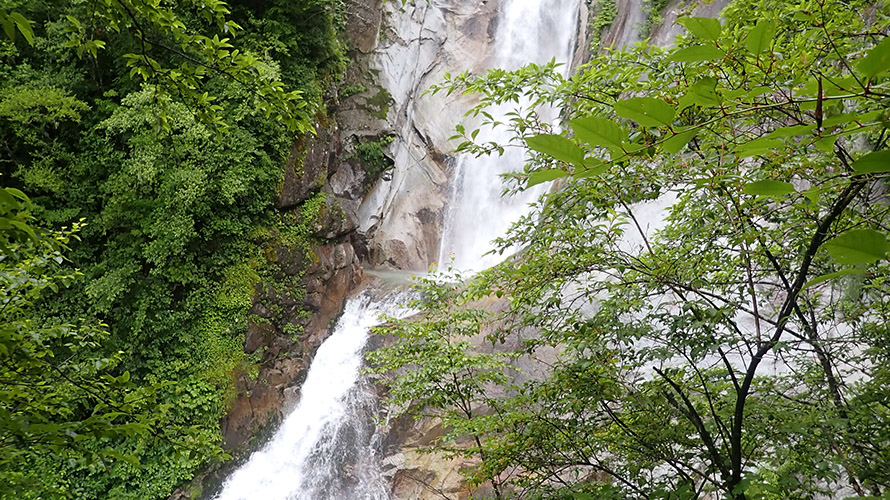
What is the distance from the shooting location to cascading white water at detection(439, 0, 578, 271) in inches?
559

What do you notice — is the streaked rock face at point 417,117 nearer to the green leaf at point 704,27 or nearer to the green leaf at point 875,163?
the green leaf at point 704,27

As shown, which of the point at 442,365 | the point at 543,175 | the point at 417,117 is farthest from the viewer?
the point at 417,117

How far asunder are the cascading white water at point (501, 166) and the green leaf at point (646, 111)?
482 inches

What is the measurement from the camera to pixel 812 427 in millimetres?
1884

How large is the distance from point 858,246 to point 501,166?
579 inches

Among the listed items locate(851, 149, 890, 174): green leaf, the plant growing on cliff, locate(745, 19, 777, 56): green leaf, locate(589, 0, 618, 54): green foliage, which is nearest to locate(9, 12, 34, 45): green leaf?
the plant growing on cliff

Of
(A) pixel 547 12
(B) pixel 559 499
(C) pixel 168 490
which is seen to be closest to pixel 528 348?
(B) pixel 559 499

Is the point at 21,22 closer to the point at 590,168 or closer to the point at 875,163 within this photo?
the point at 590,168

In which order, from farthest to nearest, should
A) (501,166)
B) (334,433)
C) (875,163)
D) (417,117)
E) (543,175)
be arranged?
1. (417,117)
2. (501,166)
3. (334,433)
4. (543,175)
5. (875,163)

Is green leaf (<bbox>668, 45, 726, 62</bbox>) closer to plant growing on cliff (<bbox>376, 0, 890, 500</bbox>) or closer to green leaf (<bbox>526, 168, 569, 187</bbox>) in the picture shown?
green leaf (<bbox>526, 168, 569, 187</bbox>)

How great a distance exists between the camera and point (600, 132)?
1.93 ft

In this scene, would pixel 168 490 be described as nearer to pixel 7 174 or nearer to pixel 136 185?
pixel 136 185

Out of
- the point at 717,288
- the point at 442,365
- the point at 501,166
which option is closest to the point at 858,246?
the point at 717,288

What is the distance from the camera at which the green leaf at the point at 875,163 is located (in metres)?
0.49
